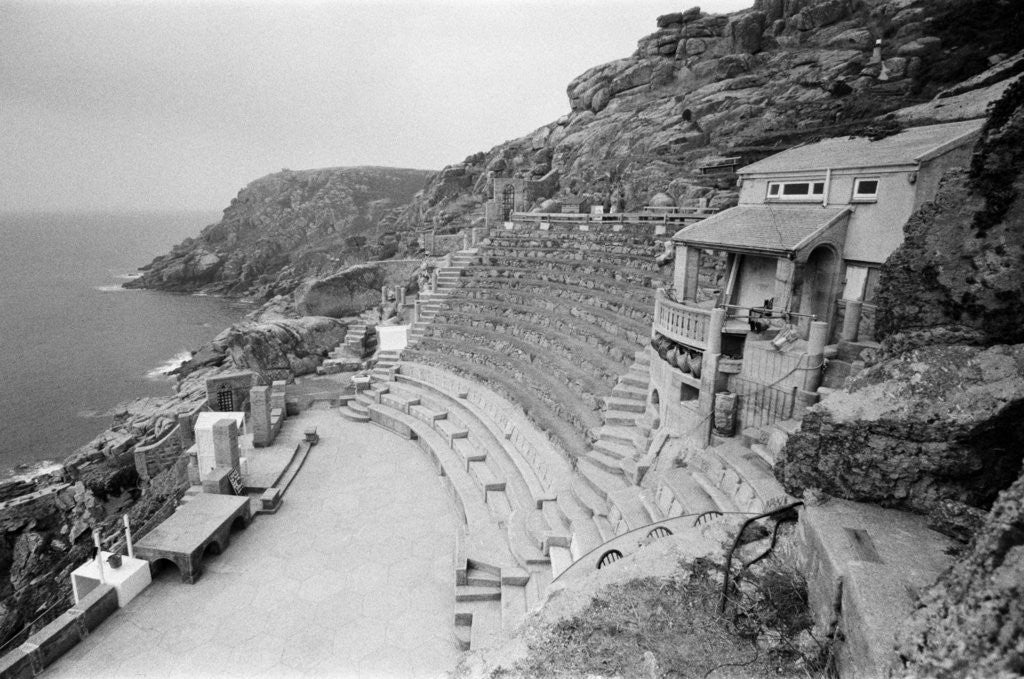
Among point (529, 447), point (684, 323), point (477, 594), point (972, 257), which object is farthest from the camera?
point (529, 447)

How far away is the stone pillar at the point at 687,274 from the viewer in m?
11.1

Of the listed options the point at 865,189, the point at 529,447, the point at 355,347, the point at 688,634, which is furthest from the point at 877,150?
the point at 355,347

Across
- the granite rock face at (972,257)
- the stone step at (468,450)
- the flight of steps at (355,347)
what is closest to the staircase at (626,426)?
the stone step at (468,450)

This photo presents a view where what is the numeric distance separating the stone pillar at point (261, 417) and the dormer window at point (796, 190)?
1470 cm

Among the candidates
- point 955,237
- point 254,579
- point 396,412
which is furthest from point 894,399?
point 396,412

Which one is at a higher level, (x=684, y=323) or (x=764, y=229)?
(x=764, y=229)

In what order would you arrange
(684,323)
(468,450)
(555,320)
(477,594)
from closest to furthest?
(477,594) < (684,323) < (468,450) < (555,320)

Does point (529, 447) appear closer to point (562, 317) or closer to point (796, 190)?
point (562, 317)

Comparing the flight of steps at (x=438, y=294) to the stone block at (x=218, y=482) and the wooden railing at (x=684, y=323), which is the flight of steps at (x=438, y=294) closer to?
the stone block at (x=218, y=482)

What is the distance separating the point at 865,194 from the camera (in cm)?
958

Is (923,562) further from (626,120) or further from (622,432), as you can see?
(626,120)

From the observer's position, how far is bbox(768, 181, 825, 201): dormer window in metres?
10.5

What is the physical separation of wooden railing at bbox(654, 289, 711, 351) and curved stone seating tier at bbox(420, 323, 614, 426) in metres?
3.00

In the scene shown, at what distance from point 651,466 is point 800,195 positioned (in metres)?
6.99
